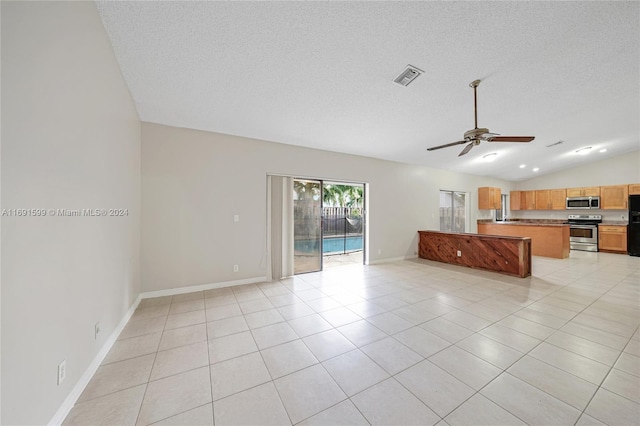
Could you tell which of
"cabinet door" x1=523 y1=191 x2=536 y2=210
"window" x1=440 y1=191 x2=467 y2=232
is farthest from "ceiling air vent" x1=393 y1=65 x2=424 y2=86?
"cabinet door" x1=523 y1=191 x2=536 y2=210

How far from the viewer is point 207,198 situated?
12.1 feet

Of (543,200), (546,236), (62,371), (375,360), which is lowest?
(375,360)

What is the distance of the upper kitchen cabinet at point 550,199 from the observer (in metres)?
7.84

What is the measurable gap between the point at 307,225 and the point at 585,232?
9.06 m

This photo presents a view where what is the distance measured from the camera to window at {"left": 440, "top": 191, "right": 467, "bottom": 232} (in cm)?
720

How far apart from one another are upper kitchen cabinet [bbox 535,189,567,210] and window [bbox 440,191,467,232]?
3269mm

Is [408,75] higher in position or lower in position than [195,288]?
higher

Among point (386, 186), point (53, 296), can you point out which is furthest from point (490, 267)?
point (53, 296)

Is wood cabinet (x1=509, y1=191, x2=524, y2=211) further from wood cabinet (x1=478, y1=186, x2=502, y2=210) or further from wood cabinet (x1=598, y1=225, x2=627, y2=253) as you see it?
wood cabinet (x1=598, y1=225, x2=627, y2=253)

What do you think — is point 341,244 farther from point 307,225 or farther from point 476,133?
point 476,133

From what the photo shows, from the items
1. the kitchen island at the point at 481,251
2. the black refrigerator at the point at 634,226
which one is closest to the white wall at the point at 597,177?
the black refrigerator at the point at 634,226

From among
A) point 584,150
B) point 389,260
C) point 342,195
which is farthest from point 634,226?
point 342,195

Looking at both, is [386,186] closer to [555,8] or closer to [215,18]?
[555,8]

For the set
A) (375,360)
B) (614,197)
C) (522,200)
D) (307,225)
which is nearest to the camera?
(375,360)
